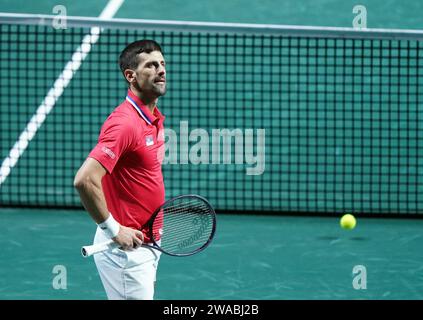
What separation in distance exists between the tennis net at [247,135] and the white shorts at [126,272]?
448 cm

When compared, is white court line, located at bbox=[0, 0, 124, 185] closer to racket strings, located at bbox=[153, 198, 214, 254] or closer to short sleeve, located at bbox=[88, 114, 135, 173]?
racket strings, located at bbox=[153, 198, 214, 254]

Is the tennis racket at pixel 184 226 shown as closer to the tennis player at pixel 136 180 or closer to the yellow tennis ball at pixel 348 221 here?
the tennis player at pixel 136 180

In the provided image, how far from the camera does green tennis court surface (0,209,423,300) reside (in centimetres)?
761

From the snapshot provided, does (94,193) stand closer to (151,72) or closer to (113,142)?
(113,142)

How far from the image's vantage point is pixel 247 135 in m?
10.7

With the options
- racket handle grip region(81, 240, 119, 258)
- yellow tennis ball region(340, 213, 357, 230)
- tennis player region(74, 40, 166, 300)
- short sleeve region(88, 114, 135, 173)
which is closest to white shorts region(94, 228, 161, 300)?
tennis player region(74, 40, 166, 300)

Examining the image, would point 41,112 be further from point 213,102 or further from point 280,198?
point 280,198

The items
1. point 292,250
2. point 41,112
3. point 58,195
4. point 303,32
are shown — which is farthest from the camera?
point 41,112

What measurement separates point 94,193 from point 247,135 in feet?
19.4

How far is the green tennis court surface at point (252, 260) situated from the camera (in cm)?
761

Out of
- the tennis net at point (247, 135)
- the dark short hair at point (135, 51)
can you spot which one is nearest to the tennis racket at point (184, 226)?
the dark short hair at point (135, 51)

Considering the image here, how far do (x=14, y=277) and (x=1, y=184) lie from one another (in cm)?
253

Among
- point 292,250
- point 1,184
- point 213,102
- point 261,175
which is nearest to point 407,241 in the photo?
point 292,250

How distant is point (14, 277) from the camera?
793 cm
